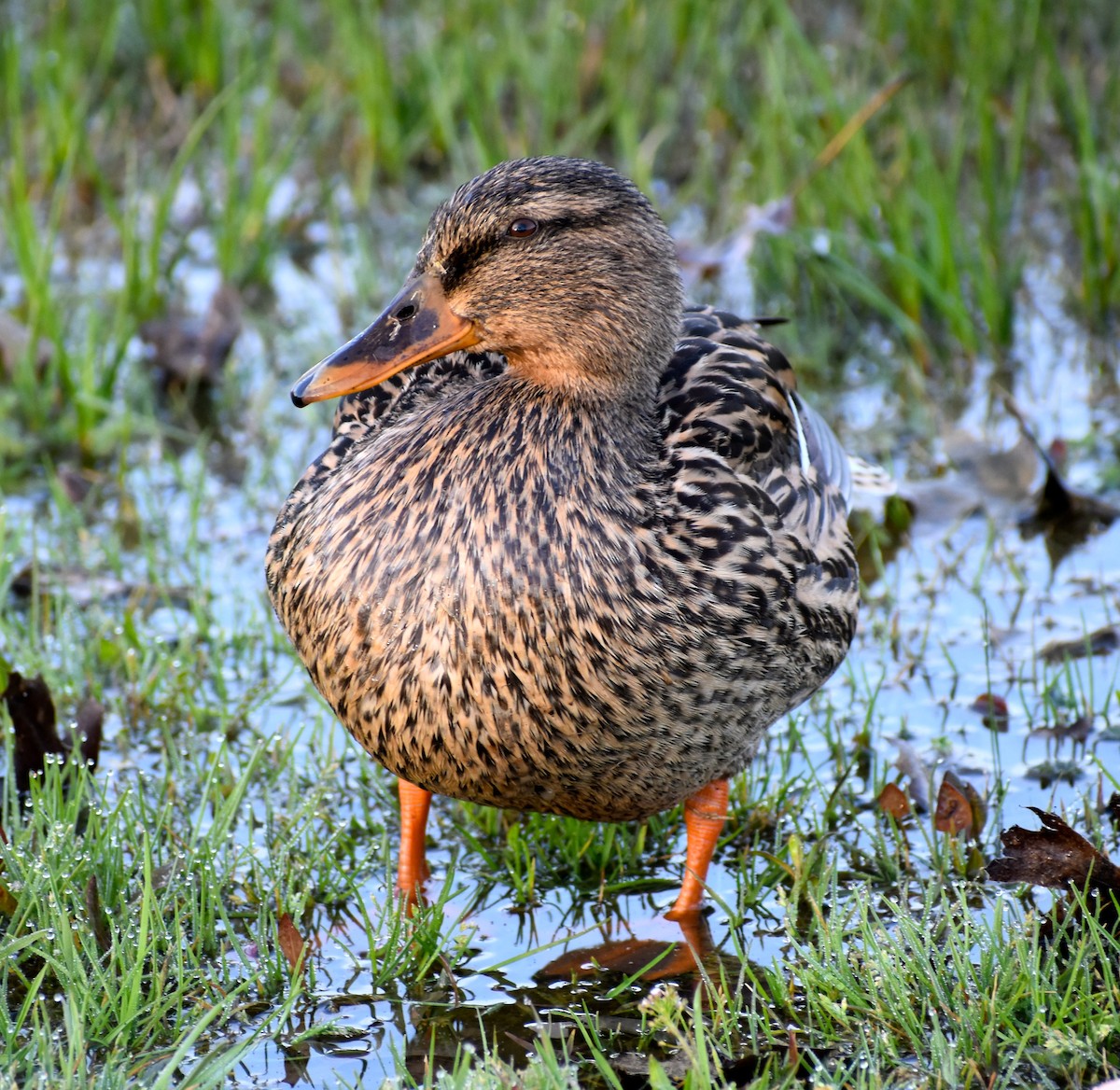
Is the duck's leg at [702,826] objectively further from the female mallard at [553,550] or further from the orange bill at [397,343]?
the orange bill at [397,343]

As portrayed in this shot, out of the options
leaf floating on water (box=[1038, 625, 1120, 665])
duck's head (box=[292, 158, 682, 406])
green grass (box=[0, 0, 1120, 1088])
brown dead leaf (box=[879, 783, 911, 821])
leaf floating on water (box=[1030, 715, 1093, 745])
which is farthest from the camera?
leaf floating on water (box=[1038, 625, 1120, 665])

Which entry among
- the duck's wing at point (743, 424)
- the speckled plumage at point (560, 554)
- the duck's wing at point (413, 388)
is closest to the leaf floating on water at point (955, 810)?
the speckled plumage at point (560, 554)

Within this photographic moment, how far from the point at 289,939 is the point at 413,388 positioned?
119cm

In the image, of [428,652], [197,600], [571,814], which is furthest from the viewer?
[197,600]

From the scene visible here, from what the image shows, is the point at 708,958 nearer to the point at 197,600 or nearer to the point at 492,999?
the point at 492,999

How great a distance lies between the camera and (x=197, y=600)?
171 inches

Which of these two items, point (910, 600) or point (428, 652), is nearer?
point (428, 652)

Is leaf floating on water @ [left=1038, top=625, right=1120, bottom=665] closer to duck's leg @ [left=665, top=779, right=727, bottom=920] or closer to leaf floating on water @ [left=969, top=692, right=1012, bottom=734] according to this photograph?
leaf floating on water @ [left=969, top=692, right=1012, bottom=734]

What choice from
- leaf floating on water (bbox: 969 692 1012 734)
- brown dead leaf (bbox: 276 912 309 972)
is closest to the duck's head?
brown dead leaf (bbox: 276 912 309 972)

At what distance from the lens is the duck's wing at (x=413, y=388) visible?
3.60 m

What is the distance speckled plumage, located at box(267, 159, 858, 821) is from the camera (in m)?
3.03

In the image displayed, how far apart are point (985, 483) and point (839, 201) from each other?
1393 mm

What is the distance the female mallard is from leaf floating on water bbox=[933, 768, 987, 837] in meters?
0.35

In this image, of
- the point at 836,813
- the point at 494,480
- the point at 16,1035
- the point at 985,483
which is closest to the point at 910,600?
the point at 985,483
